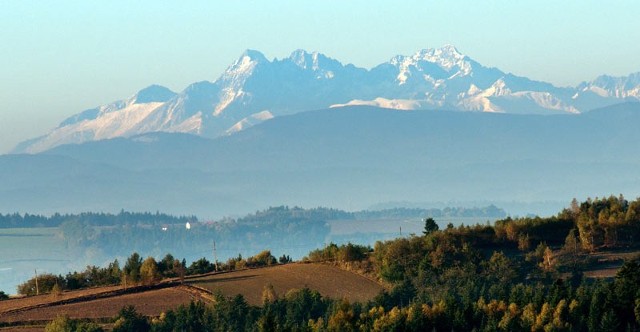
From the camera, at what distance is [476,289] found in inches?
5655

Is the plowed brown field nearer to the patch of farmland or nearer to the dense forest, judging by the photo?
the patch of farmland

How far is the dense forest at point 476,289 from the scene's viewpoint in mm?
122375

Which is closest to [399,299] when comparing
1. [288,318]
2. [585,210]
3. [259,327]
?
[288,318]

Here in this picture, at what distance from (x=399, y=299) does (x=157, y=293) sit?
862 inches

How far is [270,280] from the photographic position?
6211 inches

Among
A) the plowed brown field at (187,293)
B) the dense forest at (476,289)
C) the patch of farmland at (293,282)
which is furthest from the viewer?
the patch of farmland at (293,282)

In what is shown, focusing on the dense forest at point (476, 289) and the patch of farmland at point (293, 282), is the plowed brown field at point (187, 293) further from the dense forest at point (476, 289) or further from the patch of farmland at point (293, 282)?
the dense forest at point (476, 289)

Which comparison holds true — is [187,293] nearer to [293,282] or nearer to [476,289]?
[293,282]

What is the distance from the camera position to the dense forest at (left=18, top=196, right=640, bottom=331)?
122m

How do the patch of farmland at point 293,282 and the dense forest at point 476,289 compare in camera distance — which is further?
the patch of farmland at point 293,282

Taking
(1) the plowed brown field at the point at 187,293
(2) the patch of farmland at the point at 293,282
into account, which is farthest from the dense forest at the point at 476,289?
(1) the plowed brown field at the point at 187,293

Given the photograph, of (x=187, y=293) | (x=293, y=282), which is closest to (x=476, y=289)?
(x=293, y=282)

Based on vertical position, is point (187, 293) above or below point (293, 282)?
below

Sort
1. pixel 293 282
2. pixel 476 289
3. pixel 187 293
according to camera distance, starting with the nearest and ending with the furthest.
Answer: pixel 476 289 < pixel 187 293 < pixel 293 282
